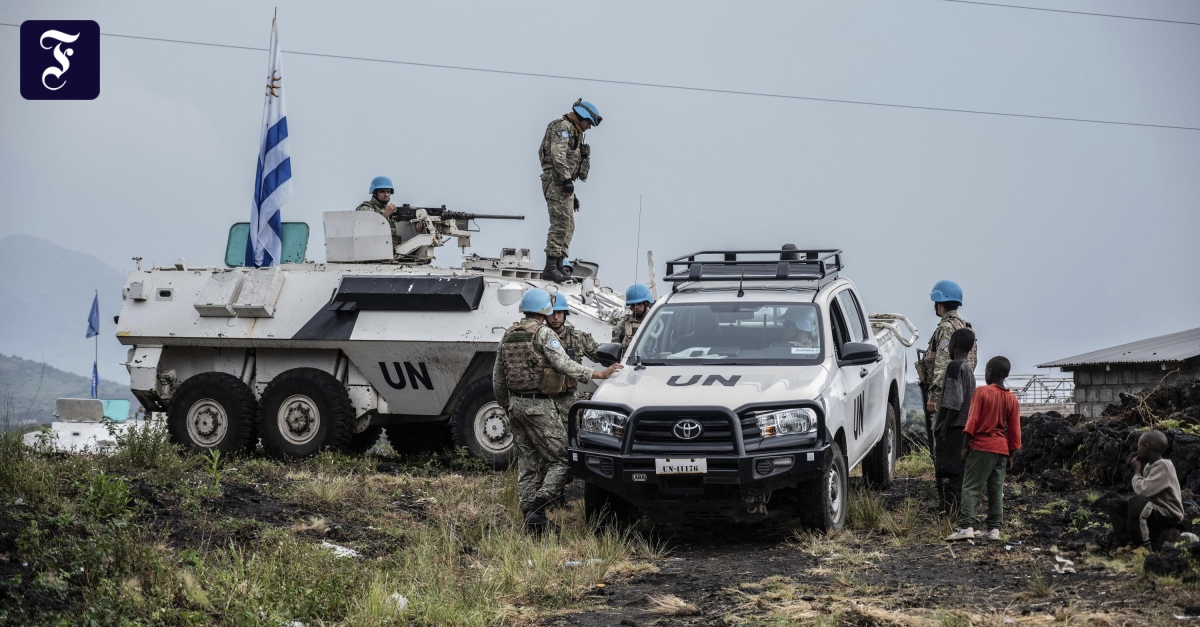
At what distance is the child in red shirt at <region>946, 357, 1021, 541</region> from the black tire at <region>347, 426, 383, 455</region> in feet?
26.9

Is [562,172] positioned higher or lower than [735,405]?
higher

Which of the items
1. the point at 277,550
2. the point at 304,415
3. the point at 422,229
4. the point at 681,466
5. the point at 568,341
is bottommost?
the point at 277,550

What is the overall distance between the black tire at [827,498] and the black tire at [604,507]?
1296mm

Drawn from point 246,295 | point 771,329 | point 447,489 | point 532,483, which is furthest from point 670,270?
point 246,295

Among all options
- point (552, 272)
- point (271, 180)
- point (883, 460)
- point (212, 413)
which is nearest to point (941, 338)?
point (883, 460)

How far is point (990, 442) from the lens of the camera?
28.6ft

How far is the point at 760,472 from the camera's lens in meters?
8.52

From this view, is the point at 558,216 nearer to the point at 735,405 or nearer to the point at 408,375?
the point at 408,375

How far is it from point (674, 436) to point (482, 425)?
5.17 metres

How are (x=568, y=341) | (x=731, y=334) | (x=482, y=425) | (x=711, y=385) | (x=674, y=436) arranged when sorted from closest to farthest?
(x=674, y=436), (x=711, y=385), (x=731, y=334), (x=568, y=341), (x=482, y=425)

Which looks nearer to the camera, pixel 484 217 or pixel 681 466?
pixel 681 466

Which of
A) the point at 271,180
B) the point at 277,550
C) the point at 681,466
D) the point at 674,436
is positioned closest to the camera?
the point at 277,550

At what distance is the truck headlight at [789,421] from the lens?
28.4 ft

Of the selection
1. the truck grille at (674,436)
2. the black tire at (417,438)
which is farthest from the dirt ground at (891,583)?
the black tire at (417,438)
